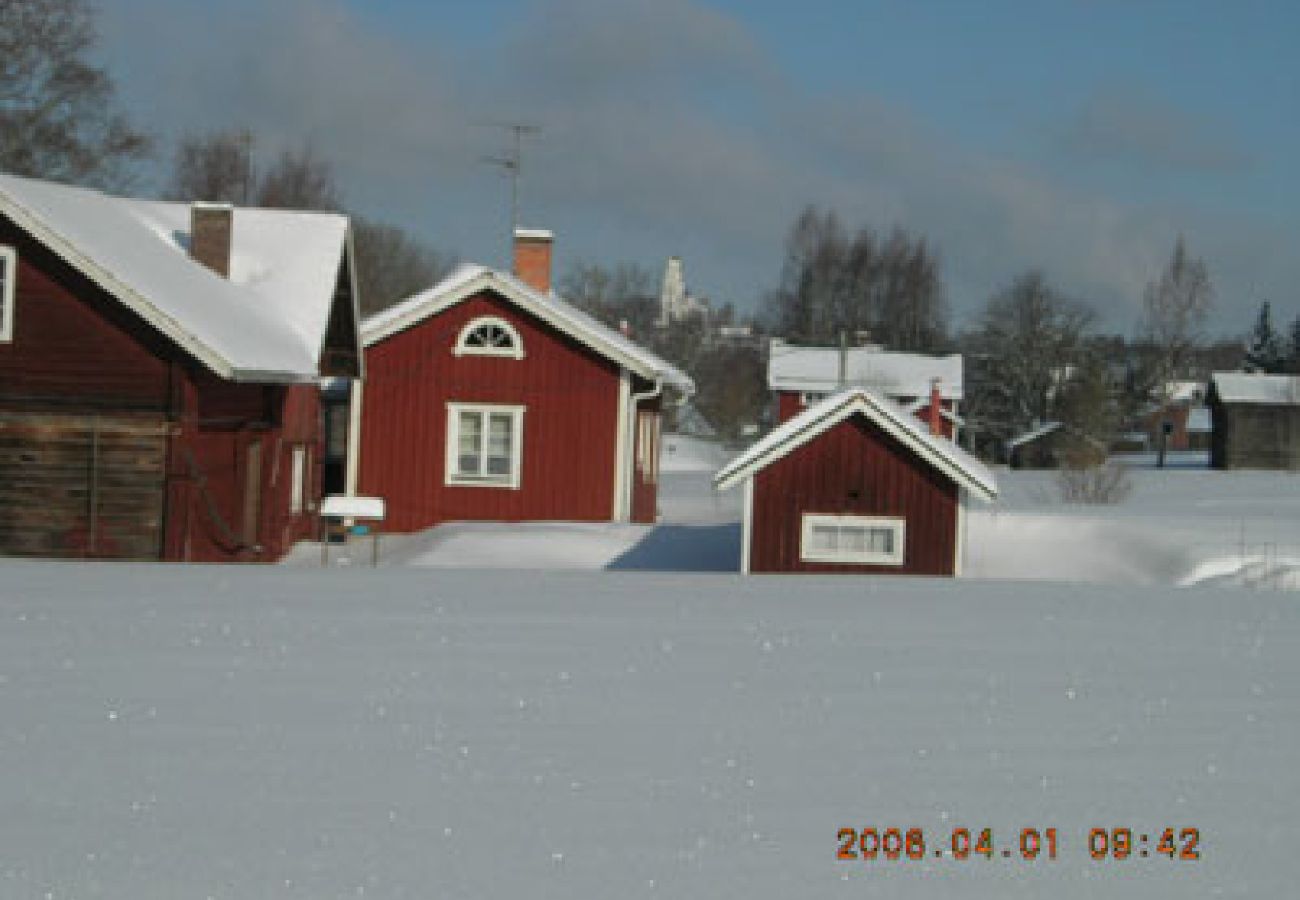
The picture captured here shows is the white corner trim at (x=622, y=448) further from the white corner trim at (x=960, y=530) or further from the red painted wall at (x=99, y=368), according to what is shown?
the red painted wall at (x=99, y=368)

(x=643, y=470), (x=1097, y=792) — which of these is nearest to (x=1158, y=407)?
(x=643, y=470)

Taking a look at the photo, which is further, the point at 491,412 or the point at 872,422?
the point at 491,412

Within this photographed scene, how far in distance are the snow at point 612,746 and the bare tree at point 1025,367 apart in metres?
72.9

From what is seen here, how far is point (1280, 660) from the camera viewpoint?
9.47 m

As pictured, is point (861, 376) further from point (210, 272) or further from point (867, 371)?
point (210, 272)

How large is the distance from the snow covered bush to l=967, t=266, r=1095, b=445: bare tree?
4234 centimetres

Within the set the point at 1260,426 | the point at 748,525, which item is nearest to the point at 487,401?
the point at 748,525

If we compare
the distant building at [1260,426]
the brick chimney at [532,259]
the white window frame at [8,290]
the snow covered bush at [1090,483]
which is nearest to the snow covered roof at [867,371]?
the distant building at [1260,426]

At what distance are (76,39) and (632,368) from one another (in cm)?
2115

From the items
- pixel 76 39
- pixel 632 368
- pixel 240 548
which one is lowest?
pixel 240 548

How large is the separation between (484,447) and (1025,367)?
198 feet

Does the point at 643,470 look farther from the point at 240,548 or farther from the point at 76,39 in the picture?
the point at 76,39

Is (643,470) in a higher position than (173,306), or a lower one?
lower

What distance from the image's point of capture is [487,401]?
27.1 metres
